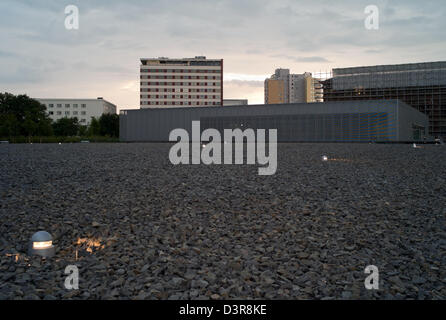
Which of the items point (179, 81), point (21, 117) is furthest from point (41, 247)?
point (179, 81)

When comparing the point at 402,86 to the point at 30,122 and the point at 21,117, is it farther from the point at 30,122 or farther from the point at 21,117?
the point at 21,117

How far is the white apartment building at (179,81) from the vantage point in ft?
536

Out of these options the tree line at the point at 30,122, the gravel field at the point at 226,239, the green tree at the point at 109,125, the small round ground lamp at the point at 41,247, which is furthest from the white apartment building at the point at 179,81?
the small round ground lamp at the point at 41,247

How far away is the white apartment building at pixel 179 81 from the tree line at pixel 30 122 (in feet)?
167

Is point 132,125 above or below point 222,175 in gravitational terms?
above

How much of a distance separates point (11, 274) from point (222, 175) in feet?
30.8

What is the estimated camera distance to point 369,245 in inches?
236

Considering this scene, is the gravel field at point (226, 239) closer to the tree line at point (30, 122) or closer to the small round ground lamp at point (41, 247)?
the small round ground lamp at point (41, 247)

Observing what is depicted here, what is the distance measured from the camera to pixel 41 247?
5.52 metres

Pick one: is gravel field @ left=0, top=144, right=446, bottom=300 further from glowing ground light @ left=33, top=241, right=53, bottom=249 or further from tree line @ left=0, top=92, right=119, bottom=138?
tree line @ left=0, top=92, right=119, bottom=138

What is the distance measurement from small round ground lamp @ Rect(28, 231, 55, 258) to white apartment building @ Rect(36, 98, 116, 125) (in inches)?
6887

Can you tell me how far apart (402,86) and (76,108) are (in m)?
136
